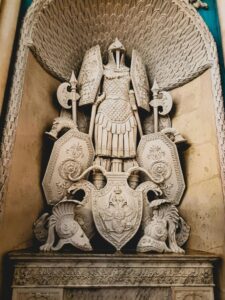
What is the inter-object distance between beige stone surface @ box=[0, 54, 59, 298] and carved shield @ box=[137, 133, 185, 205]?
96 centimetres

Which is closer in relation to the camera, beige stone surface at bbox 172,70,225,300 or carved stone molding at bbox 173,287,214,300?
carved stone molding at bbox 173,287,214,300

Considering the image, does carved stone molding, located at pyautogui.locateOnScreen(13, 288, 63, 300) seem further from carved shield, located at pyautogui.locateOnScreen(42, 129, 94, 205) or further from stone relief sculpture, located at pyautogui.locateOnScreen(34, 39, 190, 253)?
carved shield, located at pyautogui.locateOnScreen(42, 129, 94, 205)

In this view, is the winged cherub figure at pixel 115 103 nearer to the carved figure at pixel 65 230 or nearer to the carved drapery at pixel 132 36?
the carved drapery at pixel 132 36

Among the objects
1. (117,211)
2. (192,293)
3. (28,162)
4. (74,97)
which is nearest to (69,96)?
(74,97)

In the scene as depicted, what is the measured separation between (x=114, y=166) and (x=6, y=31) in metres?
1.52

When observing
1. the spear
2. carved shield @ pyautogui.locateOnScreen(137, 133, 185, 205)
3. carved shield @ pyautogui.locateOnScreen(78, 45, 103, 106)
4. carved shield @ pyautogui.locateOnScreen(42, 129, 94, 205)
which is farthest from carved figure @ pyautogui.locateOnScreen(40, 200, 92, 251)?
the spear

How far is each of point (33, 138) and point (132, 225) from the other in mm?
1159

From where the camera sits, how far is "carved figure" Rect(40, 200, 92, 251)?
2.30 metres

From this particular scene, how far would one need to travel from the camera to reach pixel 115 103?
308 cm

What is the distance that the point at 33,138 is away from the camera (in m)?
2.76

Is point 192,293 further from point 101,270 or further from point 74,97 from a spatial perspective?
point 74,97

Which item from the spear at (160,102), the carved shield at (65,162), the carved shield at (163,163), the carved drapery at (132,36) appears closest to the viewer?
the carved shield at (65,162)

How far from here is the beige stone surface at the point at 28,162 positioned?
93.0 inches

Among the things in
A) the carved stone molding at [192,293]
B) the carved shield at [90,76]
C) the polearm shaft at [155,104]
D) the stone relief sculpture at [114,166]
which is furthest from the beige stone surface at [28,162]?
the carved stone molding at [192,293]
